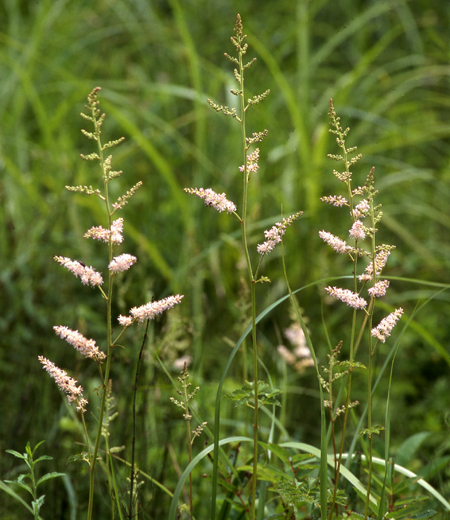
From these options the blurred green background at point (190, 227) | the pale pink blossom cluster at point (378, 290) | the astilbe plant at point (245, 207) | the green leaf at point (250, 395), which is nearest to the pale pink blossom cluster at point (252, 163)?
the astilbe plant at point (245, 207)

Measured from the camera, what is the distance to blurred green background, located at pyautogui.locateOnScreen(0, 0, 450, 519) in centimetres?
237

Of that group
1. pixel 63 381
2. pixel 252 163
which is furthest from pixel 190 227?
pixel 63 381

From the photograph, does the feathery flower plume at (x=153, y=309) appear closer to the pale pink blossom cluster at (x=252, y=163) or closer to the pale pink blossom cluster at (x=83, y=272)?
the pale pink blossom cluster at (x=83, y=272)

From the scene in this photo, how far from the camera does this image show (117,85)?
409cm

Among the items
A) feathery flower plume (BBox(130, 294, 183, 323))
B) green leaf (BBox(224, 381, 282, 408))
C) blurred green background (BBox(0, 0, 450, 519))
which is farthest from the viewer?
blurred green background (BBox(0, 0, 450, 519))

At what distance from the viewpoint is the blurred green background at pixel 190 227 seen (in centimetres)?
237

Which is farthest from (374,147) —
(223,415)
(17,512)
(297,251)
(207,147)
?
(17,512)

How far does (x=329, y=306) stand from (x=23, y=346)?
1798 millimetres

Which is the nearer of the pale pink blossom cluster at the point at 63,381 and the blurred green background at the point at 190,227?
the pale pink blossom cluster at the point at 63,381

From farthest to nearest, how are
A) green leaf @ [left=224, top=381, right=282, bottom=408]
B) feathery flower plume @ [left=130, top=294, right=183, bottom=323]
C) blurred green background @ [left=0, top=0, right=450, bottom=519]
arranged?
blurred green background @ [left=0, top=0, right=450, bottom=519] < green leaf @ [left=224, top=381, right=282, bottom=408] < feathery flower plume @ [left=130, top=294, right=183, bottom=323]

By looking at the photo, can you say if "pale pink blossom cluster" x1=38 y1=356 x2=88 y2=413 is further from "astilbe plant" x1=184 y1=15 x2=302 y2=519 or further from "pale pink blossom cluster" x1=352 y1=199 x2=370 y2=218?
"pale pink blossom cluster" x1=352 y1=199 x2=370 y2=218

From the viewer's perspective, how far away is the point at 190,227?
335 centimetres

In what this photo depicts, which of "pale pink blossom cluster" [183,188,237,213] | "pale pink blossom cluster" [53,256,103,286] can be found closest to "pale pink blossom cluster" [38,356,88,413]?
"pale pink blossom cluster" [53,256,103,286]

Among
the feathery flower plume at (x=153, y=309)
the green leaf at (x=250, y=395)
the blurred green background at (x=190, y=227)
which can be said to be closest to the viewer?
the feathery flower plume at (x=153, y=309)
